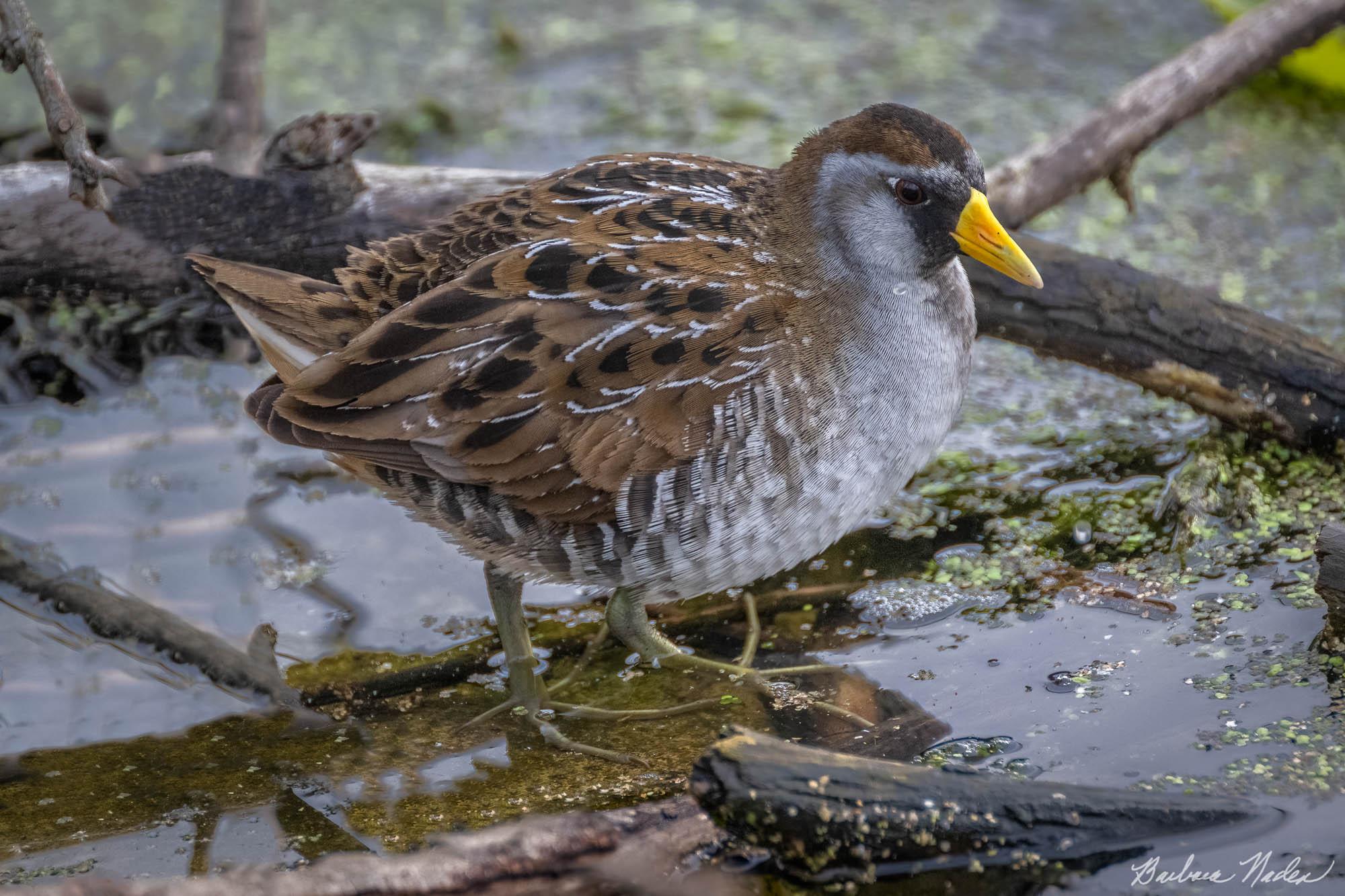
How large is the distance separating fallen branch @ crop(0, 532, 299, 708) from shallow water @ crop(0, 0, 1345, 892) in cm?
5

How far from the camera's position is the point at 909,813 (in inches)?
107

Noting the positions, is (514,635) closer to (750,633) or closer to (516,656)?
(516,656)

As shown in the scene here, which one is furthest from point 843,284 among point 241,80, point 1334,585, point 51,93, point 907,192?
point 241,80

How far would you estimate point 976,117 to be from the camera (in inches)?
248

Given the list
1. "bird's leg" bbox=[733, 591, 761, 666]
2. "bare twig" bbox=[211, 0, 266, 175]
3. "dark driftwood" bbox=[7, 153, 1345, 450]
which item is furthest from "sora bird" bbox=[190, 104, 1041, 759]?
"bare twig" bbox=[211, 0, 266, 175]

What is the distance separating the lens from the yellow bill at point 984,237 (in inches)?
134

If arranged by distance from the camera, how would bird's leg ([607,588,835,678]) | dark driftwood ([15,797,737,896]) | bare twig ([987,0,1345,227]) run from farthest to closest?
bare twig ([987,0,1345,227]), bird's leg ([607,588,835,678]), dark driftwood ([15,797,737,896])

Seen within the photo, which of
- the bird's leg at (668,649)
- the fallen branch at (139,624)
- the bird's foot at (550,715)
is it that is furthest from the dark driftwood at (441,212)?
the bird's foot at (550,715)

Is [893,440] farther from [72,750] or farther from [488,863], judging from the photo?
[72,750]

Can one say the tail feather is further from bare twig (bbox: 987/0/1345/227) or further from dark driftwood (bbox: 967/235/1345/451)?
bare twig (bbox: 987/0/1345/227)

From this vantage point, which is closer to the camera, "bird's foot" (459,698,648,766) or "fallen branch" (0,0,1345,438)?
"bird's foot" (459,698,648,766)

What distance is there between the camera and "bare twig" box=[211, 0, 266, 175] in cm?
496

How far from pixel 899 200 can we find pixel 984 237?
0.76ft

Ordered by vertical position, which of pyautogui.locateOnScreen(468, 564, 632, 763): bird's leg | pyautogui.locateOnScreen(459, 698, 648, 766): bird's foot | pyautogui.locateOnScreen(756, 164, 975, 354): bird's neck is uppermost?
pyautogui.locateOnScreen(756, 164, 975, 354): bird's neck
